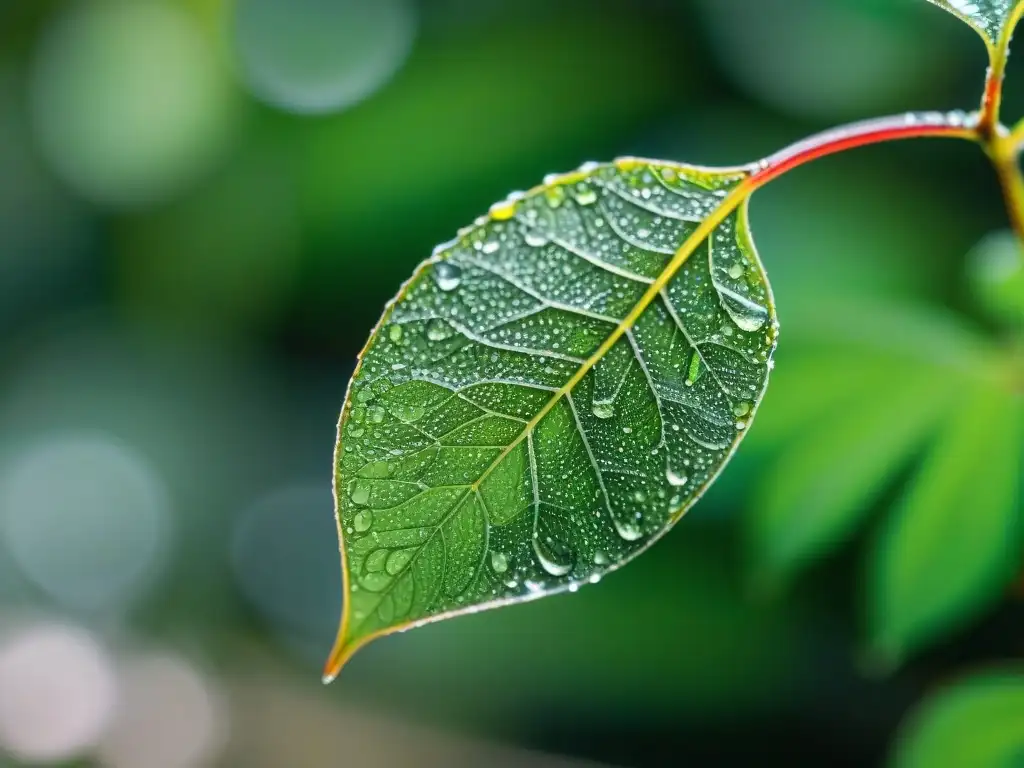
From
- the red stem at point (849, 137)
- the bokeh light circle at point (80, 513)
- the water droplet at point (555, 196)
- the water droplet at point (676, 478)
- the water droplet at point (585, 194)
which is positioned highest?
the red stem at point (849, 137)

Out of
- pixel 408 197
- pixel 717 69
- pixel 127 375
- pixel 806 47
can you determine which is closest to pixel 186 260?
pixel 127 375

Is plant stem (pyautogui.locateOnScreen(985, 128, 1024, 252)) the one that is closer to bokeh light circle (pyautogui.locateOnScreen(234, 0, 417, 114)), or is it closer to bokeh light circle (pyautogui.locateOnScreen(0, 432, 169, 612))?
bokeh light circle (pyautogui.locateOnScreen(234, 0, 417, 114))

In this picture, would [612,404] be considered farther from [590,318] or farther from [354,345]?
[354,345]

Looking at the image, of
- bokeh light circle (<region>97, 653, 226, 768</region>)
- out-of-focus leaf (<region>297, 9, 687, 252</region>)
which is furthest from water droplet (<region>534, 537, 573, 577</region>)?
bokeh light circle (<region>97, 653, 226, 768</region>)

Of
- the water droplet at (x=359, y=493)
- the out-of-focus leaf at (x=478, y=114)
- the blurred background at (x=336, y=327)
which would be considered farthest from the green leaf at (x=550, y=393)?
the out-of-focus leaf at (x=478, y=114)

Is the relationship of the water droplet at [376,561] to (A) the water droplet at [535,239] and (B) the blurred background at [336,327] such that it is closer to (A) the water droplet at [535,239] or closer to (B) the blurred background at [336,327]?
(A) the water droplet at [535,239]

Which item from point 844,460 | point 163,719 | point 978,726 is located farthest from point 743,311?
point 163,719

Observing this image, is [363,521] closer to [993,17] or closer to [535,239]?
[535,239]
